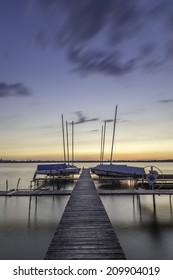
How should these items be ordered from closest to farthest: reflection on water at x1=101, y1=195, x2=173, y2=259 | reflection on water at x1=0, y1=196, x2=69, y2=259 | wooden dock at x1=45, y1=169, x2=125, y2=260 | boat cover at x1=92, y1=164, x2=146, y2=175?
wooden dock at x1=45, y1=169, x2=125, y2=260 → reflection on water at x1=101, y1=195, x2=173, y2=259 → reflection on water at x1=0, y1=196, x2=69, y2=259 → boat cover at x1=92, y1=164, x2=146, y2=175

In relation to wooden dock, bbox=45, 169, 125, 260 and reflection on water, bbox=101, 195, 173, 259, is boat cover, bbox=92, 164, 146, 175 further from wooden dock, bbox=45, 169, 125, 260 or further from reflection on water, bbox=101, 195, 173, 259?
wooden dock, bbox=45, 169, 125, 260

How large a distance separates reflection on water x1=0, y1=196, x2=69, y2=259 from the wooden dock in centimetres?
308

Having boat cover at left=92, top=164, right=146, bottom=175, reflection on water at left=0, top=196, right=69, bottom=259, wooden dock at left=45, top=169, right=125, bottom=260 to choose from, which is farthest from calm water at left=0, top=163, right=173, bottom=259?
boat cover at left=92, top=164, right=146, bottom=175

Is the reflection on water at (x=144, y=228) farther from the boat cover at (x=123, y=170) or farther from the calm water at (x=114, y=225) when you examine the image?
the boat cover at (x=123, y=170)

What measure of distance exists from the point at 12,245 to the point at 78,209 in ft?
14.0

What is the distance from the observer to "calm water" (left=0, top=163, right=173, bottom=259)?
11178 mm

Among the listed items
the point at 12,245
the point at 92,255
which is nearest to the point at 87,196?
the point at 12,245

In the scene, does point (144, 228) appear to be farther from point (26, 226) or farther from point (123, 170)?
point (123, 170)

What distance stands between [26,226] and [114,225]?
5.84m

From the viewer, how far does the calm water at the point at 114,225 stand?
36.7 ft

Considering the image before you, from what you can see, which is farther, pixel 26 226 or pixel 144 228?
pixel 26 226

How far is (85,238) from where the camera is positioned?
6.81 m

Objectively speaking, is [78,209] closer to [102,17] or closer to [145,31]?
[102,17]

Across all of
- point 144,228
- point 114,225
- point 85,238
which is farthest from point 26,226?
point 85,238
